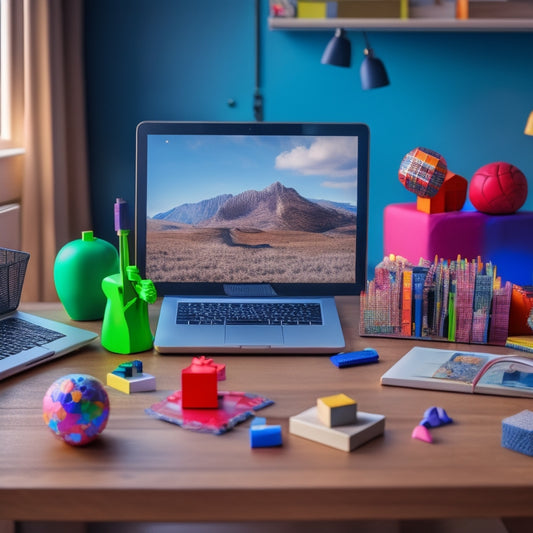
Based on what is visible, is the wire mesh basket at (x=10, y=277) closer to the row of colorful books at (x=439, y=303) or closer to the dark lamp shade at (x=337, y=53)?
the row of colorful books at (x=439, y=303)

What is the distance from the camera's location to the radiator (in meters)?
2.18

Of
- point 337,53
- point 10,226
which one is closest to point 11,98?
point 10,226

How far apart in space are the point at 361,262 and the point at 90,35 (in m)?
2.02

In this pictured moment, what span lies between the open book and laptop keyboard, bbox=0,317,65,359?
21.9 inches

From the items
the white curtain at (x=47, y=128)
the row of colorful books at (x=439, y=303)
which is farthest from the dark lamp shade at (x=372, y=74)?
the row of colorful books at (x=439, y=303)

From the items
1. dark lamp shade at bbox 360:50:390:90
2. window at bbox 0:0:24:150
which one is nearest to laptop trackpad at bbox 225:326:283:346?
window at bbox 0:0:24:150

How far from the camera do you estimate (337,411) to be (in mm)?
874

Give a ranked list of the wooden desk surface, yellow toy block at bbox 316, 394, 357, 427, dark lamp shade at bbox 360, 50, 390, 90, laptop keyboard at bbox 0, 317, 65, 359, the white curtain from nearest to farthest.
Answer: the wooden desk surface, yellow toy block at bbox 316, 394, 357, 427, laptop keyboard at bbox 0, 317, 65, 359, the white curtain, dark lamp shade at bbox 360, 50, 390, 90

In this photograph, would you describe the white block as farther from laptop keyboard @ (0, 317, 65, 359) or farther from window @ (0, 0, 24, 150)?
window @ (0, 0, 24, 150)

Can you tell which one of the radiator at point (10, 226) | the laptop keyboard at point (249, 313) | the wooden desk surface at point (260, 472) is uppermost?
the radiator at point (10, 226)

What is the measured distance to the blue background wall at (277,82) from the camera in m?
2.94

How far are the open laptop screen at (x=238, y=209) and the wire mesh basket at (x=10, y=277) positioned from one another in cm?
21

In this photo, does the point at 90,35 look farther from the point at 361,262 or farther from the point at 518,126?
the point at 361,262

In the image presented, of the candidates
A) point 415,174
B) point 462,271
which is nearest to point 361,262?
point 462,271
